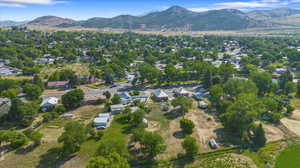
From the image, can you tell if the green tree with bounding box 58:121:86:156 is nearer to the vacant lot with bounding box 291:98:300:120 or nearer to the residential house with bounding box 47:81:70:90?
the residential house with bounding box 47:81:70:90

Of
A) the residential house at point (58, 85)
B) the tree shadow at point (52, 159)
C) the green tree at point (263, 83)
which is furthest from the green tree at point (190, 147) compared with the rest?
the residential house at point (58, 85)

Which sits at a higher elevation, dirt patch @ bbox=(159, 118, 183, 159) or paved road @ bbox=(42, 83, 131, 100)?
paved road @ bbox=(42, 83, 131, 100)

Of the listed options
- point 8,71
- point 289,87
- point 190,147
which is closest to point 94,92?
point 190,147

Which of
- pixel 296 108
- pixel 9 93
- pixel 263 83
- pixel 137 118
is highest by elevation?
pixel 263 83

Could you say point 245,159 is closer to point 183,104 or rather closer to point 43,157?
point 183,104

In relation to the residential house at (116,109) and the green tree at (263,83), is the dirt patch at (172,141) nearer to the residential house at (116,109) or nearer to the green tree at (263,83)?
the residential house at (116,109)

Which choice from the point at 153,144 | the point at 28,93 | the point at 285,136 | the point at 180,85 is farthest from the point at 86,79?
the point at 285,136

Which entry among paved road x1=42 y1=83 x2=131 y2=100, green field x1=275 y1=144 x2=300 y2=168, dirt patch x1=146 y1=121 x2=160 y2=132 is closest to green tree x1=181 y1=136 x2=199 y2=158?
dirt patch x1=146 y1=121 x2=160 y2=132
